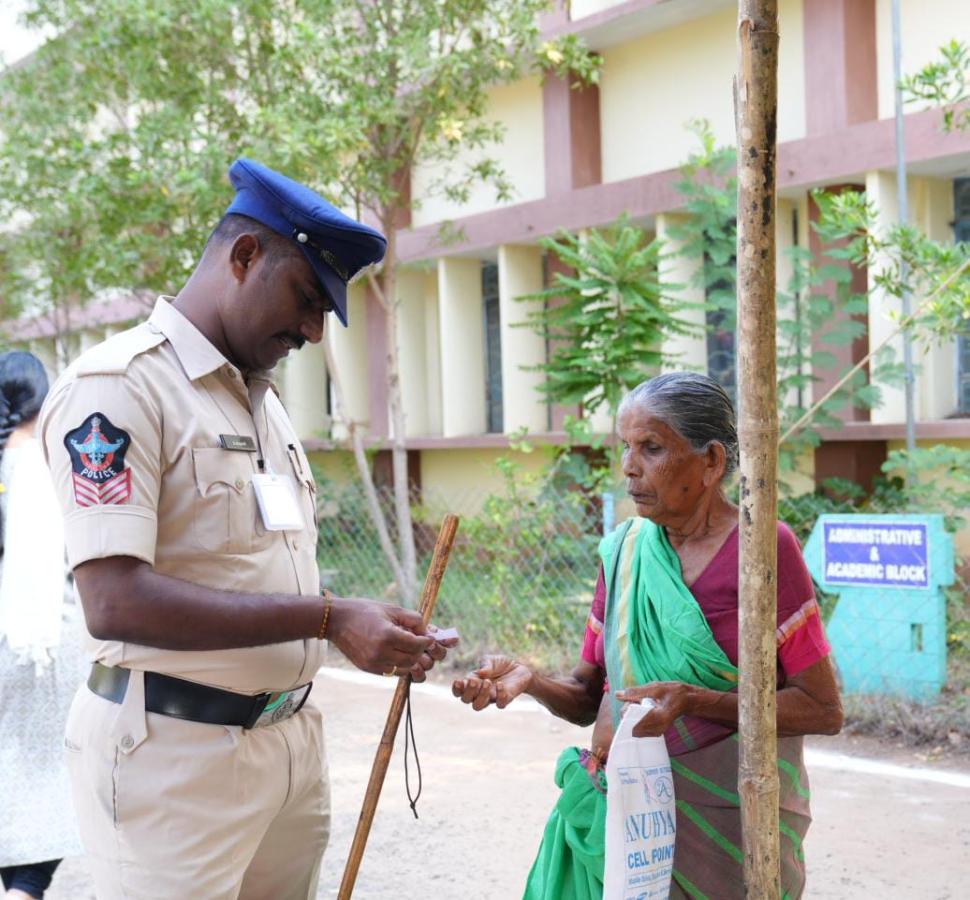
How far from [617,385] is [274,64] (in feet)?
12.1

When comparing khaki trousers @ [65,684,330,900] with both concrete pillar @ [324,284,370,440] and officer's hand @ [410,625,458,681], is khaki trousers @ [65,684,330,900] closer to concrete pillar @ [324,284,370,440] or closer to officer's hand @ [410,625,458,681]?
officer's hand @ [410,625,458,681]

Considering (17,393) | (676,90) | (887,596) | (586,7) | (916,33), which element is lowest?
(887,596)

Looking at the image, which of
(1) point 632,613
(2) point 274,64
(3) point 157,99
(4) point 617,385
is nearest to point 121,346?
(1) point 632,613

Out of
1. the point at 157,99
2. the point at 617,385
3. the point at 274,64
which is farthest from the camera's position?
the point at 157,99

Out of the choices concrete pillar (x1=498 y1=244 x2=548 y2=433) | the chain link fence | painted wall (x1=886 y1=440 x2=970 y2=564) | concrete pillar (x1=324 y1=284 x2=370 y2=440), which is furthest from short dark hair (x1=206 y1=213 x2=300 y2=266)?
concrete pillar (x1=324 y1=284 x2=370 y2=440)

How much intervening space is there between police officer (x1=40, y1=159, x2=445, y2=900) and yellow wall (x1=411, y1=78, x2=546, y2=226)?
10.2 metres

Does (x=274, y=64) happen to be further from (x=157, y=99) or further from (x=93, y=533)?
(x=93, y=533)

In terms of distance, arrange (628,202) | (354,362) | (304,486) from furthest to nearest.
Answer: (354,362) → (628,202) → (304,486)

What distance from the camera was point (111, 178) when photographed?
1004 cm

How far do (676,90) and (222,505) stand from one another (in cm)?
981

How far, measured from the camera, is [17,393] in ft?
13.5

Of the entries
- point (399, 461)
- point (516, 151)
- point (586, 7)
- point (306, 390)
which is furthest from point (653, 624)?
point (306, 390)

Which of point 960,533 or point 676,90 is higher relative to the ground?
point 676,90

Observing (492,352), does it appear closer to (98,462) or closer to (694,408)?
(694,408)
